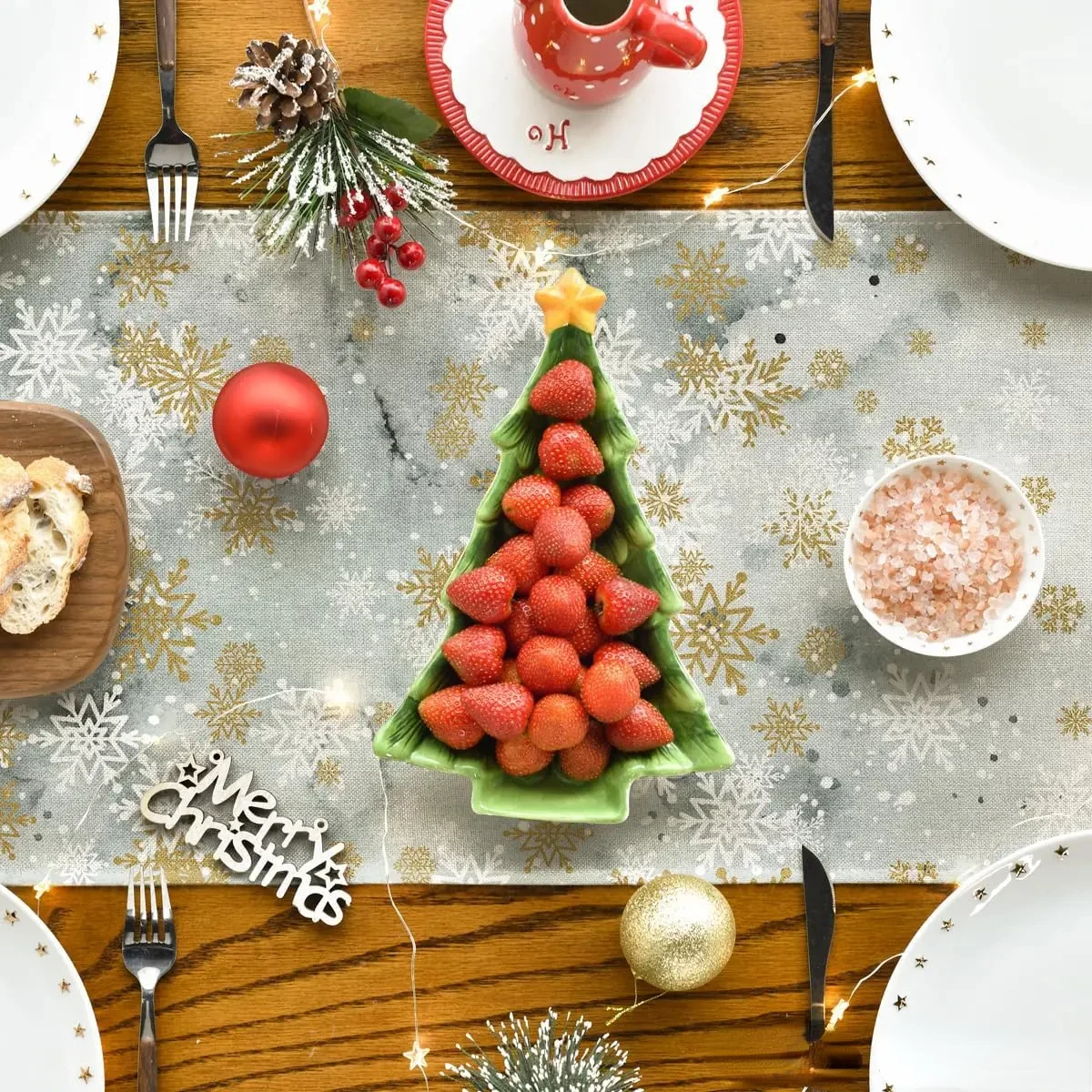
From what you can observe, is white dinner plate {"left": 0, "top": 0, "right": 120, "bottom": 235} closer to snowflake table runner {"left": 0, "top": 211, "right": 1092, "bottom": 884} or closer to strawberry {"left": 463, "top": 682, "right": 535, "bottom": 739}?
snowflake table runner {"left": 0, "top": 211, "right": 1092, "bottom": 884}

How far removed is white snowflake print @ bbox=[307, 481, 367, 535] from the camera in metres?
1.17

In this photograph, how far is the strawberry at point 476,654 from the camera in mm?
1001

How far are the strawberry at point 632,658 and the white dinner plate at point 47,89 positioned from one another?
76 centimetres

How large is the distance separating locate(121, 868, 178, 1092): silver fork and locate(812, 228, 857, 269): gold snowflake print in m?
0.99

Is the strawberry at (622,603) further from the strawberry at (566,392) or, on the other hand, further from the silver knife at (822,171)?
the silver knife at (822,171)

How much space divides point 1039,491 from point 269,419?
2.76ft

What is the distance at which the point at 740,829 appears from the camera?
3.80 ft

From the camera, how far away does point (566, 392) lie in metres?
0.99

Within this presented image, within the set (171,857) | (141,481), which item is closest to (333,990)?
(171,857)

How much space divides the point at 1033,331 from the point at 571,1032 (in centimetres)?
93

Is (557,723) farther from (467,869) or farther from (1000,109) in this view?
(1000,109)

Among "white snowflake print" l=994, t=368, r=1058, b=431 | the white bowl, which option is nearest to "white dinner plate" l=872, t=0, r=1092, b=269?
"white snowflake print" l=994, t=368, r=1058, b=431

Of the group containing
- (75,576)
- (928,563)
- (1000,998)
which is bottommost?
(1000,998)

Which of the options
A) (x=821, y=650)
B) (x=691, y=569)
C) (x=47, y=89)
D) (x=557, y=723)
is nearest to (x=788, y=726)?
(x=821, y=650)
